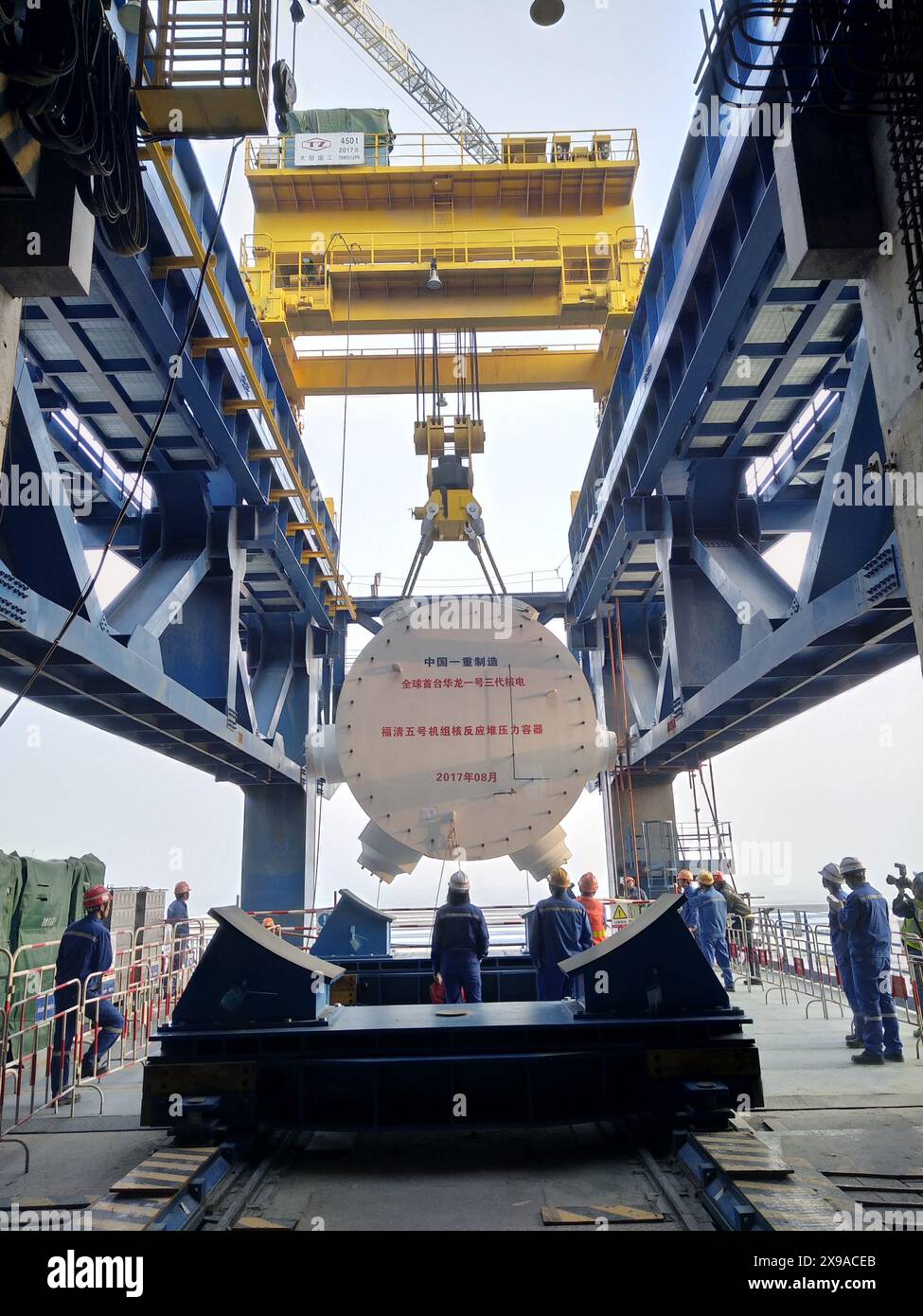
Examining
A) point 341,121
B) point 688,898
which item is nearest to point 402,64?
point 341,121

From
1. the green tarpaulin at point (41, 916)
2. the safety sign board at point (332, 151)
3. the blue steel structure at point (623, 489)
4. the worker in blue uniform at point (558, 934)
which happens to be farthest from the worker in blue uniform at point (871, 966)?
the safety sign board at point (332, 151)

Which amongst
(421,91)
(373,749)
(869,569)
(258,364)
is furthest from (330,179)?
(421,91)

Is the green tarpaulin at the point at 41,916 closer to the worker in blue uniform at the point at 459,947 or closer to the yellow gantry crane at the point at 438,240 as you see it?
the worker in blue uniform at the point at 459,947

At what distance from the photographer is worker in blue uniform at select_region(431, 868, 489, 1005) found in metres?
6.79

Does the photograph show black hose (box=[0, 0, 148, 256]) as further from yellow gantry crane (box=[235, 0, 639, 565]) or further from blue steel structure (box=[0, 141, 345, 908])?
yellow gantry crane (box=[235, 0, 639, 565])

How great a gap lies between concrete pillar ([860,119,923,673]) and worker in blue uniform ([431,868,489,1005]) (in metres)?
4.01

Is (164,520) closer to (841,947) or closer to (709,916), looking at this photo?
(709,916)

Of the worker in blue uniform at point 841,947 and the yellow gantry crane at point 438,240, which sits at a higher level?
the yellow gantry crane at point 438,240

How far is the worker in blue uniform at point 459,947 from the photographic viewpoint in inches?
267

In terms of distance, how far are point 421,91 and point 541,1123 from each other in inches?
1309

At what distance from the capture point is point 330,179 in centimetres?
1368

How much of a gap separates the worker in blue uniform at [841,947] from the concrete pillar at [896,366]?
4.57m

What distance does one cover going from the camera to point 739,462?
1091 centimetres
